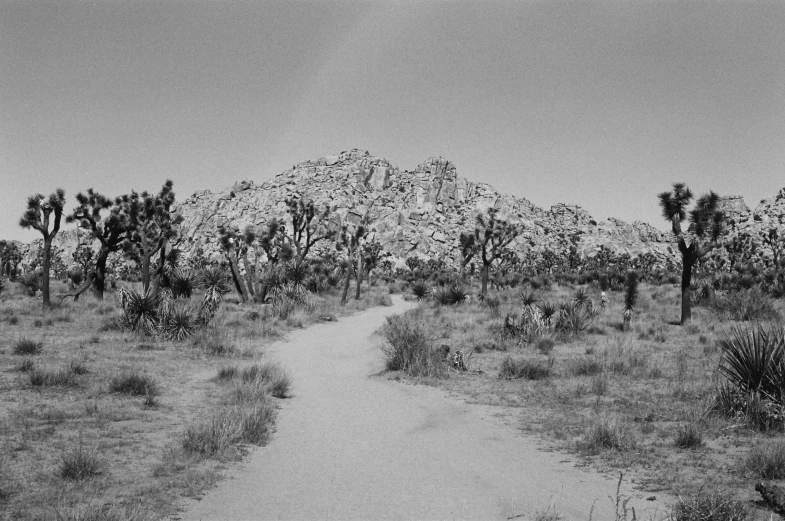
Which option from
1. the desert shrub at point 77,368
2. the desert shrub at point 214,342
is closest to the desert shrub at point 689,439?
the desert shrub at point 77,368

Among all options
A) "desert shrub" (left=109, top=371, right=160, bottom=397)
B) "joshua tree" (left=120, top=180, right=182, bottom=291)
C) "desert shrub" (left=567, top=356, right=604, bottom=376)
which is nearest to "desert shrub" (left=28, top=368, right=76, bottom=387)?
"desert shrub" (left=109, top=371, right=160, bottom=397)

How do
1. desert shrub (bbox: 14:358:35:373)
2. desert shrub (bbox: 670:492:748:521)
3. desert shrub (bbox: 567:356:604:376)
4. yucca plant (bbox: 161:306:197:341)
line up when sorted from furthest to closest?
yucca plant (bbox: 161:306:197:341), desert shrub (bbox: 567:356:604:376), desert shrub (bbox: 14:358:35:373), desert shrub (bbox: 670:492:748:521)

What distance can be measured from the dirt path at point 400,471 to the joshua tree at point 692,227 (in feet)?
57.4

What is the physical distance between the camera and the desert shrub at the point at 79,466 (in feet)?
19.4

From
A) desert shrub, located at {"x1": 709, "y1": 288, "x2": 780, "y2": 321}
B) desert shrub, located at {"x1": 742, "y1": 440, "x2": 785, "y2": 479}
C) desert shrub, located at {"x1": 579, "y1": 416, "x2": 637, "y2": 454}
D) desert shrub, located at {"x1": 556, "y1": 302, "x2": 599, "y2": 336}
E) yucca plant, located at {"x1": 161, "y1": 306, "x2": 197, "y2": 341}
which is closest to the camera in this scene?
desert shrub, located at {"x1": 742, "y1": 440, "x2": 785, "y2": 479}

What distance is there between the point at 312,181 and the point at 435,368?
498ft

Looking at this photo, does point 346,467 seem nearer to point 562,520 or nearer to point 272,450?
point 272,450

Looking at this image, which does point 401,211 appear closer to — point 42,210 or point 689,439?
point 42,210

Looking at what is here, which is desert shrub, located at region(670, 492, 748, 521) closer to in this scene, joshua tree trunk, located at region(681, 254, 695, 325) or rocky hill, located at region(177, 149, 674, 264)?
joshua tree trunk, located at region(681, 254, 695, 325)

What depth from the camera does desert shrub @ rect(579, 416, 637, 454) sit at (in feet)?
24.8

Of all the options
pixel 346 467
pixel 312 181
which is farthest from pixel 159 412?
pixel 312 181

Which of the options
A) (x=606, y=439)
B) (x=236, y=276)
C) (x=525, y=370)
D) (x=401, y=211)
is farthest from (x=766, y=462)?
(x=401, y=211)

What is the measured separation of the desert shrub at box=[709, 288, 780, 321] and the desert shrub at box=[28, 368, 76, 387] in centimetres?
2429

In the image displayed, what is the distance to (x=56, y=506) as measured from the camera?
512 centimetres
